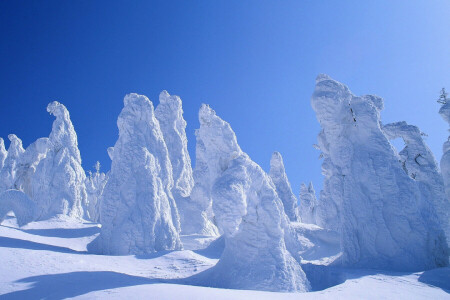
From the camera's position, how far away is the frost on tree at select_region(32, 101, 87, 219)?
2720 cm

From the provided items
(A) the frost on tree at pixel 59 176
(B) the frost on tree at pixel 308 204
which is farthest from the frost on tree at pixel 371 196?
(B) the frost on tree at pixel 308 204

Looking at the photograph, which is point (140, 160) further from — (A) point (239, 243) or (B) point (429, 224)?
(B) point (429, 224)

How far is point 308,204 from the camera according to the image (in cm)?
4719

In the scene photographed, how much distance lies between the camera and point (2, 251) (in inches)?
424

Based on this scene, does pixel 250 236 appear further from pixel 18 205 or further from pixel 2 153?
pixel 2 153

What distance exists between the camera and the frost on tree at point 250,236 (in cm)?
1099

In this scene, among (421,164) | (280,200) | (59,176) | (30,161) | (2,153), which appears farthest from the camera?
(2,153)

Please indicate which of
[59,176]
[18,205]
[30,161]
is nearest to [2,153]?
[30,161]

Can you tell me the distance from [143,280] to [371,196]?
12.6m

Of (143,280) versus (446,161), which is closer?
(143,280)

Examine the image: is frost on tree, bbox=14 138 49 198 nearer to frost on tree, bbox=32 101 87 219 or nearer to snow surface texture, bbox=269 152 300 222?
frost on tree, bbox=32 101 87 219

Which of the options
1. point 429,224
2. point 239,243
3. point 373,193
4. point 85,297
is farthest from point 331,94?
point 85,297

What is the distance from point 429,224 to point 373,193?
2.97 metres

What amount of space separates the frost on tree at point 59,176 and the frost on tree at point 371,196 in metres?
23.9
